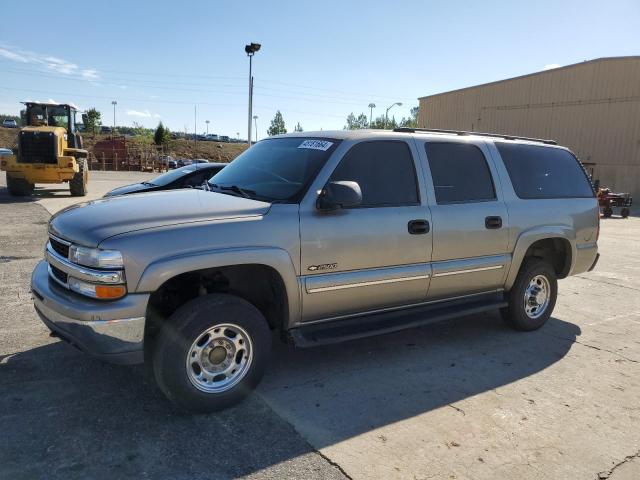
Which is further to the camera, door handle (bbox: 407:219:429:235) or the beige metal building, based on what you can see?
the beige metal building

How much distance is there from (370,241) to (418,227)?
511mm

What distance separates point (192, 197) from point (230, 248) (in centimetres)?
82

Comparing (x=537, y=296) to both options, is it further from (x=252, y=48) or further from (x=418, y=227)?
(x=252, y=48)

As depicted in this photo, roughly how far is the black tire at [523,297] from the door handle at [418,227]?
5.04 feet

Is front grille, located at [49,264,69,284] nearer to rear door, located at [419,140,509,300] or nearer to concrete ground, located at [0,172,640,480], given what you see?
concrete ground, located at [0,172,640,480]

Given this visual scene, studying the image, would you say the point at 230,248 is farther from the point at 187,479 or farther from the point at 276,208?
the point at 187,479

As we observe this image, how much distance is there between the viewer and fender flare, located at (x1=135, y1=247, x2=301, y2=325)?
118 inches

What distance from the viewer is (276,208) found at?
3514 mm

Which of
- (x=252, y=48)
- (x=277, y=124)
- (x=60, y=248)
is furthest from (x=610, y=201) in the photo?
(x=277, y=124)

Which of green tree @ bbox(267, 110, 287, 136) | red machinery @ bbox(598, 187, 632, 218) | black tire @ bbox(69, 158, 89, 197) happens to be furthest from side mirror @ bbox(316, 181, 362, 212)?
green tree @ bbox(267, 110, 287, 136)

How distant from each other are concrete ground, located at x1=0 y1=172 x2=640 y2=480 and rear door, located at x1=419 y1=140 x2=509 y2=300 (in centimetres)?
70

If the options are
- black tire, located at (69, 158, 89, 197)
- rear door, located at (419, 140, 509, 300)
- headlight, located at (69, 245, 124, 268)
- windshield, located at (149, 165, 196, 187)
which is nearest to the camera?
headlight, located at (69, 245, 124, 268)

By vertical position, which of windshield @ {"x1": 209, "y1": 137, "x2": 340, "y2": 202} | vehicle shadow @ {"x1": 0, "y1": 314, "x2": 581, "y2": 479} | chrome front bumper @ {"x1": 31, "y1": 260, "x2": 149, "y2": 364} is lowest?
vehicle shadow @ {"x1": 0, "y1": 314, "x2": 581, "y2": 479}

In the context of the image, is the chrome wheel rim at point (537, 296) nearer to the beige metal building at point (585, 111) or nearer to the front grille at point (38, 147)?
the front grille at point (38, 147)
